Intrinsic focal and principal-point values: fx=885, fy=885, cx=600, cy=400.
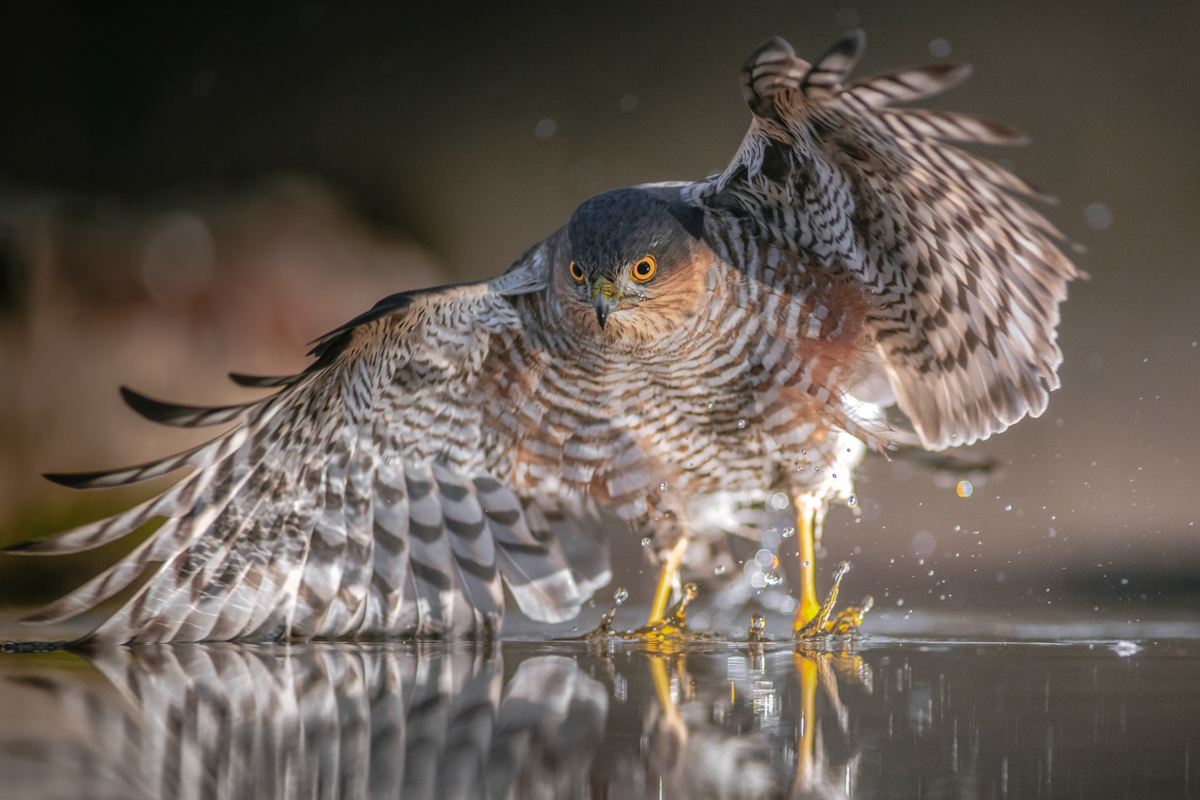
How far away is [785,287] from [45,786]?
191 centimetres

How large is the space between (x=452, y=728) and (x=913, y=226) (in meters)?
1.50

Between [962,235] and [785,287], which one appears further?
[785,287]

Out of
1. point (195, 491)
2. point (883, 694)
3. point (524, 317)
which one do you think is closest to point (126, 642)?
point (195, 491)

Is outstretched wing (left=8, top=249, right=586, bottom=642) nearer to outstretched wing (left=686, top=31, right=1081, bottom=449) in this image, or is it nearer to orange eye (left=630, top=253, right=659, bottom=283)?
orange eye (left=630, top=253, right=659, bottom=283)

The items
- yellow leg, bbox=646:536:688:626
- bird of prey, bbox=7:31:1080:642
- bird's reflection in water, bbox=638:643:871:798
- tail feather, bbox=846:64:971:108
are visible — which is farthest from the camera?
yellow leg, bbox=646:536:688:626

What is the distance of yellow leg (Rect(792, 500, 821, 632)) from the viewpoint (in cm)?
262

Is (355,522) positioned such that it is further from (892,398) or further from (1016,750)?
(1016,750)

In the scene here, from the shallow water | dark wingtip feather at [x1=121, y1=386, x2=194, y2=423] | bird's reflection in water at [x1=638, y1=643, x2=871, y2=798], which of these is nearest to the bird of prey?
dark wingtip feather at [x1=121, y1=386, x2=194, y2=423]

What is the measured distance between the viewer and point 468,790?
38.9 inches

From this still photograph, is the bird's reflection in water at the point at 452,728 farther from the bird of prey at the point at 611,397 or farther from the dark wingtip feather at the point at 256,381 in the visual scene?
the dark wingtip feather at the point at 256,381

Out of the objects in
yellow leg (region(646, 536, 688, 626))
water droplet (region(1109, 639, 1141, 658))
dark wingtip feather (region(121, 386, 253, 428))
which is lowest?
water droplet (region(1109, 639, 1141, 658))

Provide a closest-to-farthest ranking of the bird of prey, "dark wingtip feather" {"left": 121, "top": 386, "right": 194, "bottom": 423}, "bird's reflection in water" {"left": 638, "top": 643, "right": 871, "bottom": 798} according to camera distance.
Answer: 1. "bird's reflection in water" {"left": 638, "top": 643, "right": 871, "bottom": 798}
2. "dark wingtip feather" {"left": 121, "top": 386, "right": 194, "bottom": 423}
3. the bird of prey

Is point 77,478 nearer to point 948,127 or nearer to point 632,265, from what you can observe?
point 632,265

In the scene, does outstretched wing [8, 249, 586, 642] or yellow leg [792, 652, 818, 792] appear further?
outstretched wing [8, 249, 586, 642]
